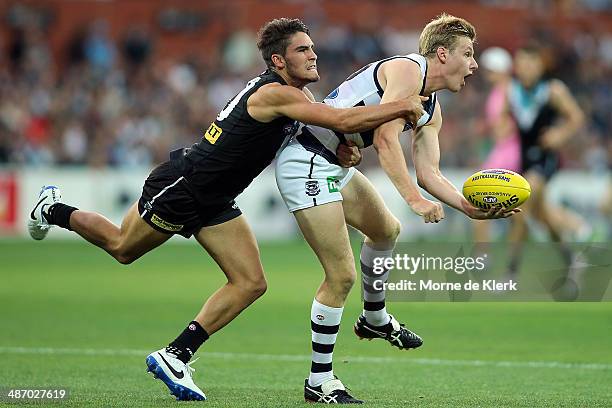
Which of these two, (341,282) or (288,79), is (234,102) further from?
(341,282)

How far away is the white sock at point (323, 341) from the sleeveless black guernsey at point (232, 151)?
3.16 ft

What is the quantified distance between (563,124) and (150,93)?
12301mm

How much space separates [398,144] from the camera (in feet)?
22.8

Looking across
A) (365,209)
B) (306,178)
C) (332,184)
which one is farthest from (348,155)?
(365,209)

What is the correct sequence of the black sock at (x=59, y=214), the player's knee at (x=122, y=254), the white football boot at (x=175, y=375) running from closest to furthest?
1. the white football boot at (x=175, y=375)
2. the player's knee at (x=122, y=254)
3. the black sock at (x=59, y=214)

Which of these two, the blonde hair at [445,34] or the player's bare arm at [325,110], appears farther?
the blonde hair at [445,34]

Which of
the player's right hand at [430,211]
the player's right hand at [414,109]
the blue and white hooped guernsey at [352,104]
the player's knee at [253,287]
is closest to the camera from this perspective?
the player's right hand at [430,211]

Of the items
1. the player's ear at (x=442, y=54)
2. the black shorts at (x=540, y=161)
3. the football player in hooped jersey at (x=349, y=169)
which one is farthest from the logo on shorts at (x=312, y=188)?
the black shorts at (x=540, y=161)

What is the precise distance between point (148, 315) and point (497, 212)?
561 centimetres

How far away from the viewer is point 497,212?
7023mm

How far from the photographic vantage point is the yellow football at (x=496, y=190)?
7000 mm

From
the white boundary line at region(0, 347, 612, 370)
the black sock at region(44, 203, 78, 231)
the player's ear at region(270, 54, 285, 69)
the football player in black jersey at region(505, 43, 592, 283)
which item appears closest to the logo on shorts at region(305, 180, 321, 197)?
the player's ear at region(270, 54, 285, 69)

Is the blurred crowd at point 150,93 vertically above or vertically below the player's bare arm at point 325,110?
above

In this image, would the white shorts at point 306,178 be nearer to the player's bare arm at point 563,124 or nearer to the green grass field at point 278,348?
the green grass field at point 278,348
